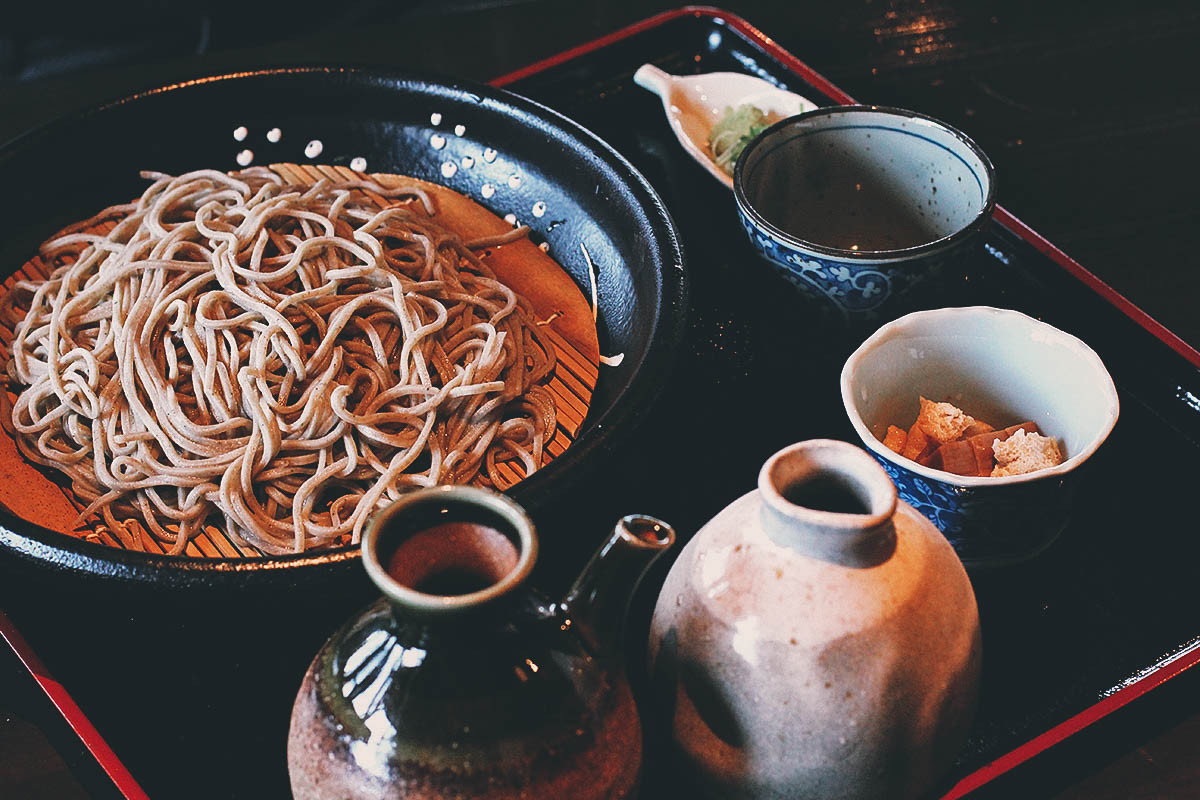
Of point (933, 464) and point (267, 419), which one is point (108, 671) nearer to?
point (267, 419)

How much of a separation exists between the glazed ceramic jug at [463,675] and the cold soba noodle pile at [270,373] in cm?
41

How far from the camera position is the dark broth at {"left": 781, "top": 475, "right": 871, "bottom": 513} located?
31.8 inches

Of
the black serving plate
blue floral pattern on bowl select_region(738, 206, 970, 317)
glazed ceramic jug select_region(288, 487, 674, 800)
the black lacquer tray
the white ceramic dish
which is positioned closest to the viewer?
glazed ceramic jug select_region(288, 487, 674, 800)

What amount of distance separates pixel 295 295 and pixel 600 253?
0.45m

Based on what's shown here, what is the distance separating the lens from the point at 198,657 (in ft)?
3.60

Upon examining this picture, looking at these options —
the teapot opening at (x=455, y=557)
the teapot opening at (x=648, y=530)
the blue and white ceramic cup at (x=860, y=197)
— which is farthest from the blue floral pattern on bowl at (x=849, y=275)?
the teapot opening at (x=455, y=557)

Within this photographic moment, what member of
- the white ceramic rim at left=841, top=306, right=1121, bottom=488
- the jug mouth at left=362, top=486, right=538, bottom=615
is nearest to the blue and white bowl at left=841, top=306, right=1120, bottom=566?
the white ceramic rim at left=841, top=306, right=1121, bottom=488

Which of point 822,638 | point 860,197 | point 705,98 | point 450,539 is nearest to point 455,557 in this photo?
point 450,539

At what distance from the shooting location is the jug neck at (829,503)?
2.48 feet

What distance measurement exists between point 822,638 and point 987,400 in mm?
588

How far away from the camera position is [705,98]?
1872mm

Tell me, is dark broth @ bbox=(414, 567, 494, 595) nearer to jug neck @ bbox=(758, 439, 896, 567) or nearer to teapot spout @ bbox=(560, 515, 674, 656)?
teapot spout @ bbox=(560, 515, 674, 656)

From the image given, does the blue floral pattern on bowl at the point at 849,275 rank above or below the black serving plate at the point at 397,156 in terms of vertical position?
→ below

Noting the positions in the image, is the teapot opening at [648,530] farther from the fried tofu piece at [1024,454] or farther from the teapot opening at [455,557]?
the fried tofu piece at [1024,454]
